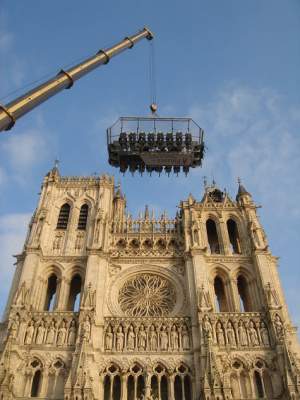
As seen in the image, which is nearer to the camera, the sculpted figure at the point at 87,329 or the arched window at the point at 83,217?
the sculpted figure at the point at 87,329

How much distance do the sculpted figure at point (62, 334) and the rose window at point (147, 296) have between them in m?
4.31

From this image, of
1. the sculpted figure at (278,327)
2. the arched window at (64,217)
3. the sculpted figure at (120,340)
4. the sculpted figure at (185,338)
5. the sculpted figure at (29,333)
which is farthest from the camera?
the arched window at (64,217)

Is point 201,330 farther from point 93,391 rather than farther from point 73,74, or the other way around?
point 73,74

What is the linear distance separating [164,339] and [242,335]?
484cm

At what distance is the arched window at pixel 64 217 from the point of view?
33656 millimetres

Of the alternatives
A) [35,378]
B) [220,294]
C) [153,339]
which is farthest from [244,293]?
[35,378]

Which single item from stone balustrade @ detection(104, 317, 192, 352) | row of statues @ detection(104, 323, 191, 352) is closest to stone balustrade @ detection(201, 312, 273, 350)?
stone balustrade @ detection(104, 317, 192, 352)

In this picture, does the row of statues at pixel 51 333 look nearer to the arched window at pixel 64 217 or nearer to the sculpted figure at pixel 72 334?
the sculpted figure at pixel 72 334

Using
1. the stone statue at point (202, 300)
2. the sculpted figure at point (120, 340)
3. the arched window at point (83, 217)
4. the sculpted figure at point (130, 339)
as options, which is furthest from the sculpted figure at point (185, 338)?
the arched window at point (83, 217)

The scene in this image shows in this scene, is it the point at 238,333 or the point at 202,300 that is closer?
the point at 238,333

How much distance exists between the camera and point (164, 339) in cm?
2577

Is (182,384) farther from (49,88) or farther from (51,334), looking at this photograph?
(49,88)

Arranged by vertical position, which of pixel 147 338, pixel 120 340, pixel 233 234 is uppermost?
pixel 233 234

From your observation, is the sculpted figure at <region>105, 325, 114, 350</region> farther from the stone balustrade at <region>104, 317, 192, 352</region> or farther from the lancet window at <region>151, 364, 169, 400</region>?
the lancet window at <region>151, 364, 169, 400</region>
